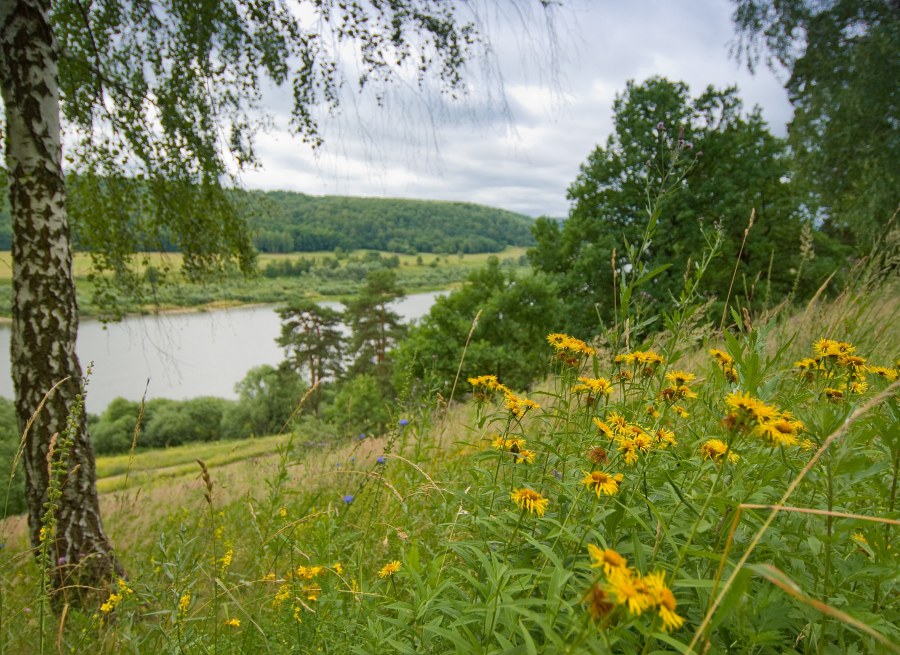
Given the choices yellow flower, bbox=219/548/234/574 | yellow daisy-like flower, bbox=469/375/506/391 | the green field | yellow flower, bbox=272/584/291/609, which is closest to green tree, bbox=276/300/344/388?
the green field

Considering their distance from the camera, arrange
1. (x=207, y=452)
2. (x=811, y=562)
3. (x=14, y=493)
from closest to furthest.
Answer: (x=811, y=562)
(x=14, y=493)
(x=207, y=452)

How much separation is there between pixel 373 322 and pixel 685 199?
23459 mm

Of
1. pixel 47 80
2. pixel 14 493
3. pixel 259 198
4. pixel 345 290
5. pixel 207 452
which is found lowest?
pixel 207 452

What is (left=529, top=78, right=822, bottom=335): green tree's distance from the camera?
13.1 meters

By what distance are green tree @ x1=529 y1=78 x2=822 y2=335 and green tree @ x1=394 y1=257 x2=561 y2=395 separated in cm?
215

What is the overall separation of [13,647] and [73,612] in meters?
0.32

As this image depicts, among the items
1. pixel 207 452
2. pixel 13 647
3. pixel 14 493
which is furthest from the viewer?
pixel 207 452

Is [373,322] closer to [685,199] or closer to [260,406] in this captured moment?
[260,406]

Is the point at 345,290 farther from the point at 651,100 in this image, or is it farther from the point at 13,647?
the point at 13,647

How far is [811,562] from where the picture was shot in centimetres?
96

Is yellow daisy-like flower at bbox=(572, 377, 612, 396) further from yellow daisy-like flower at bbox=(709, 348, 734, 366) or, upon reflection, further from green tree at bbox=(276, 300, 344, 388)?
green tree at bbox=(276, 300, 344, 388)

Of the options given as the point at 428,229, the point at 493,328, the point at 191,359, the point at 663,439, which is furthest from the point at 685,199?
the point at 428,229

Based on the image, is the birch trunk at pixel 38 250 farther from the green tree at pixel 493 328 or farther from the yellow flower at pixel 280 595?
the green tree at pixel 493 328

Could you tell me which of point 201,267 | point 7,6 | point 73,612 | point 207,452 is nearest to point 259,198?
point 201,267
